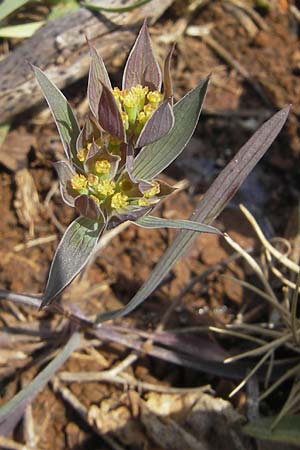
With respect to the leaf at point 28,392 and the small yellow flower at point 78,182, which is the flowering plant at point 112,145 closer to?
the small yellow flower at point 78,182

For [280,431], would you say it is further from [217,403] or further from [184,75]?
[184,75]

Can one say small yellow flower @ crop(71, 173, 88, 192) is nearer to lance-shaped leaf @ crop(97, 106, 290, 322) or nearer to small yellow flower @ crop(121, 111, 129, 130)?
small yellow flower @ crop(121, 111, 129, 130)

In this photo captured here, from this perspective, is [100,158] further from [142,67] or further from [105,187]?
[142,67]

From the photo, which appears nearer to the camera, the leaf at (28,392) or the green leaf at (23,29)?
the leaf at (28,392)

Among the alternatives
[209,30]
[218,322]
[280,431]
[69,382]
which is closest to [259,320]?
[218,322]

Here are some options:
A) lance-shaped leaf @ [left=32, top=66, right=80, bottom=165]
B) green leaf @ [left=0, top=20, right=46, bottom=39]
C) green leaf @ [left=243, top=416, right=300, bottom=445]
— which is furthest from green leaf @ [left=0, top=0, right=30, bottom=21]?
green leaf @ [left=243, top=416, right=300, bottom=445]

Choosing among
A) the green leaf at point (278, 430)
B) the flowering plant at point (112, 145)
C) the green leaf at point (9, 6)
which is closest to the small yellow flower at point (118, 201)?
the flowering plant at point (112, 145)
